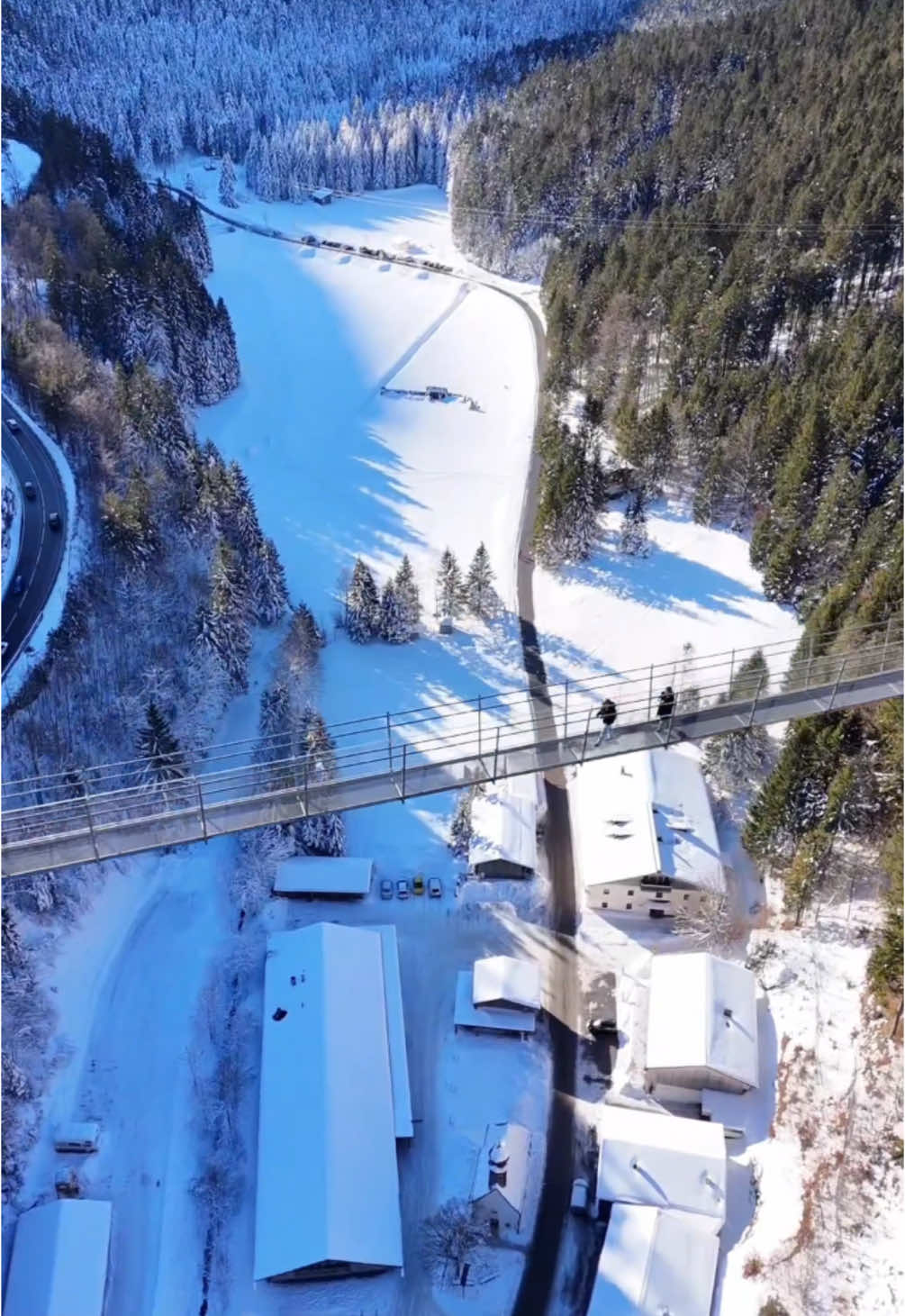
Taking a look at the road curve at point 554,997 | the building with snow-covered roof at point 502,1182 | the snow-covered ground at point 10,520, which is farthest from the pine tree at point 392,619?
the building with snow-covered roof at point 502,1182

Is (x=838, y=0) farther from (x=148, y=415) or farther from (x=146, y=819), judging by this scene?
(x=146, y=819)

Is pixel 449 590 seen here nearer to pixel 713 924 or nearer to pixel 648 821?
pixel 648 821

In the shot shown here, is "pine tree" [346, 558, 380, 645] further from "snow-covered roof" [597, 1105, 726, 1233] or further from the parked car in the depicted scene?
"snow-covered roof" [597, 1105, 726, 1233]

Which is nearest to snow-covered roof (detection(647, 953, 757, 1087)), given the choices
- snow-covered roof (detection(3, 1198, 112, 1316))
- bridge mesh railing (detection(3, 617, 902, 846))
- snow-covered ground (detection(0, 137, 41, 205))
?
bridge mesh railing (detection(3, 617, 902, 846))

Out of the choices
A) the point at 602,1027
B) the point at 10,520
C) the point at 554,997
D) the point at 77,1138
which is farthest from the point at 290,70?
the point at 77,1138

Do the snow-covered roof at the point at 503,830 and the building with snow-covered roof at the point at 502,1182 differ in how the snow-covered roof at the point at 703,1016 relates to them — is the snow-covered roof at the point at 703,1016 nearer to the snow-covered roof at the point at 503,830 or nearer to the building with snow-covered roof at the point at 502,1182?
the building with snow-covered roof at the point at 502,1182

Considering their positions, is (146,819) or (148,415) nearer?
(146,819)

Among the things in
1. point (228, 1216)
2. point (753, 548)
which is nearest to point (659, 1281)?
point (228, 1216)
